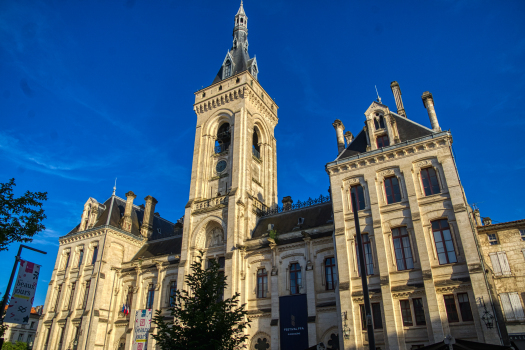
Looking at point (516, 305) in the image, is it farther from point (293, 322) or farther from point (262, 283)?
point (262, 283)

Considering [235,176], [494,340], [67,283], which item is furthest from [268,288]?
[67,283]

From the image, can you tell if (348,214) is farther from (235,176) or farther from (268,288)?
(235,176)

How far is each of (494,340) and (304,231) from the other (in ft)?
47.2

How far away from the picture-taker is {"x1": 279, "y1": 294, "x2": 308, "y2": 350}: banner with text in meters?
26.9

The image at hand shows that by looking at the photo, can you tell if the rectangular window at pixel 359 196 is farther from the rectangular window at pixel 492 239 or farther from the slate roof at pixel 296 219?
the rectangular window at pixel 492 239

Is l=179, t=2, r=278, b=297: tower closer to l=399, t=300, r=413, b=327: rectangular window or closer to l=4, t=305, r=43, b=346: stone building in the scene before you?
l=399, t=300, r=413, b=327: rectangular window

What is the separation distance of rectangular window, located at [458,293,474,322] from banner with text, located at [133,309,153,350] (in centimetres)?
2607

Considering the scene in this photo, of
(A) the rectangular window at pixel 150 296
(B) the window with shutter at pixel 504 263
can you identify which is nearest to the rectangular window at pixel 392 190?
(B) the window with shutter at pixel 504 263

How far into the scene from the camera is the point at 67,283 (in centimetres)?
4119

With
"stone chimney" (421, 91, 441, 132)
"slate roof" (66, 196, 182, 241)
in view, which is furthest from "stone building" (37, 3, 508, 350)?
"stone chimney" (421, 91, 441, 132)

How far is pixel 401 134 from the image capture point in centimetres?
2677

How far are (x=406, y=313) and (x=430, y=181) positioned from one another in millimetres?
8294

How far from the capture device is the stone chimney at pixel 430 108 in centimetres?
2585

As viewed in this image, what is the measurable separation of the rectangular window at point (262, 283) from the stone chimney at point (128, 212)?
66.1ft
